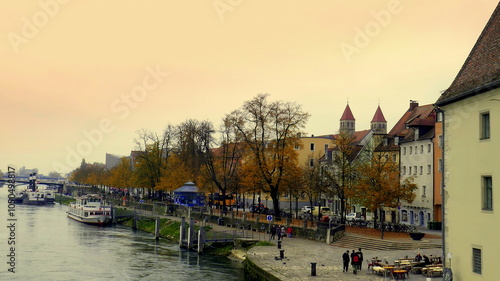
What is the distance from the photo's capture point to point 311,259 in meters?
41.8

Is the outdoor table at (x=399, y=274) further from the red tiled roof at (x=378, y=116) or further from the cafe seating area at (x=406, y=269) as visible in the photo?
the red tiled roof at (x=378, y=116)

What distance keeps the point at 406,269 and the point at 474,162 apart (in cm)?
982

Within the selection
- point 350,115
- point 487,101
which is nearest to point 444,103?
point 487,101

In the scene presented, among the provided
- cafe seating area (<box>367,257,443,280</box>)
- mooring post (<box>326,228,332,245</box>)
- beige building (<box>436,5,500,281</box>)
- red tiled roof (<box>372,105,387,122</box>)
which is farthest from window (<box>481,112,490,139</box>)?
red tiled roof (<box>372,105,387,122</box>)

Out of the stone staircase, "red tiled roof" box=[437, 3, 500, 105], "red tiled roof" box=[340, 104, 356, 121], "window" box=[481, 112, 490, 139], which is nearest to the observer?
"red tiled roof" box=[437, 3, 500, 105]

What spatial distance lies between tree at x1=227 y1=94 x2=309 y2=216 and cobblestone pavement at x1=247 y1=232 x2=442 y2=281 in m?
13.7

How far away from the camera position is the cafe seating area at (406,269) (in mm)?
32406

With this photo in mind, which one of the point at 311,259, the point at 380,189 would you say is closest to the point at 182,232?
the point at 380,189

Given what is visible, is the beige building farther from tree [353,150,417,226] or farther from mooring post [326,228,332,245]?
tree [353,150,417,226]

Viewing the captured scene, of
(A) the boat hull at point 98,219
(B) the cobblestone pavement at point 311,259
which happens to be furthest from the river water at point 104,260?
(A) the boat hull at point 98,219

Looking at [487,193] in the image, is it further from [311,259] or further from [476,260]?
[311,259]

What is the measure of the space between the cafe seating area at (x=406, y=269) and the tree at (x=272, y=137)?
99.4 ft

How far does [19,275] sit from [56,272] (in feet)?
10.0

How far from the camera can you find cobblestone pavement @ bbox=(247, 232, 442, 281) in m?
34.2
